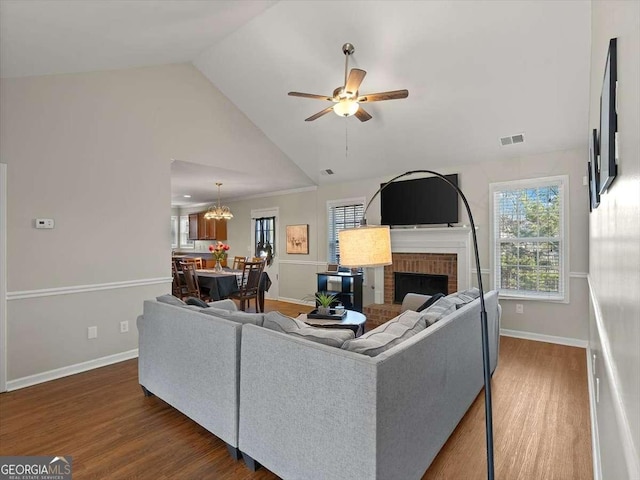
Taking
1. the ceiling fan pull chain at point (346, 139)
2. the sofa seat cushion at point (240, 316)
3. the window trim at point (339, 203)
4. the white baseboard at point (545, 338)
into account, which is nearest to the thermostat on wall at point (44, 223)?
the sofa seat cushion at point (240, 316)

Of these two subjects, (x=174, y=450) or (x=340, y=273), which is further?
(x=340, y=273)

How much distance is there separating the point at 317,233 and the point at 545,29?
4.82 metres

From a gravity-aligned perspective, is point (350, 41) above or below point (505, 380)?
above

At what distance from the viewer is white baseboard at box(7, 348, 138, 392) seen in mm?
3209

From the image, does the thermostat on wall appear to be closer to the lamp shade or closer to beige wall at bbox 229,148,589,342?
the lamp shade

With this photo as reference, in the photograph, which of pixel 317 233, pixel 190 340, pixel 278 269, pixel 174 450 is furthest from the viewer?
pixel 278 269

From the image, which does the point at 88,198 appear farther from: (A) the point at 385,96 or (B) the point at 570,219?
(B) the point at 570,219

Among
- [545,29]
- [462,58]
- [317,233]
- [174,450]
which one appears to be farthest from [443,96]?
[174,450]

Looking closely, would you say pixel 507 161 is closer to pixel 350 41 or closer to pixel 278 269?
pixel 350 41

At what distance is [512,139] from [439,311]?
316 cm

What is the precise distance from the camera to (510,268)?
4859 mm

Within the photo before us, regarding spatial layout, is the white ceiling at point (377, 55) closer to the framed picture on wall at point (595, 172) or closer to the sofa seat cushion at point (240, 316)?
the framed picture on wall at point (595, 172)

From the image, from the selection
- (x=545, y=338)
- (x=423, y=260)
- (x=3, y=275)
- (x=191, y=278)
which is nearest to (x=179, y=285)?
(x=191, y=278)

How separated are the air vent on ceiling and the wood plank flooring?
2.81 meters
